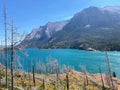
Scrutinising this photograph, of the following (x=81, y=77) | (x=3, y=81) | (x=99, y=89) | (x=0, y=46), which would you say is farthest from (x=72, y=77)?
(x=0, y=46)

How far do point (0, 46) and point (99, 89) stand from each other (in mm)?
71971

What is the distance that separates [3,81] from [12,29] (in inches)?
1204

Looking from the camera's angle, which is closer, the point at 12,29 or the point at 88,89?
the point at 12,29

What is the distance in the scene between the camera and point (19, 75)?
354 ft

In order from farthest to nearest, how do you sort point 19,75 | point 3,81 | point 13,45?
point 19,75 → point 3,81 → point 13,45

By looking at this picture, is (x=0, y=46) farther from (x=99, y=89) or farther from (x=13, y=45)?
(x=99, y=89)

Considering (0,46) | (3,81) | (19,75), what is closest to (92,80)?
(19,75)

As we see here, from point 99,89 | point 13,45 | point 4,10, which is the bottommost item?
point 99,89

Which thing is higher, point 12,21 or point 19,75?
point 12,21

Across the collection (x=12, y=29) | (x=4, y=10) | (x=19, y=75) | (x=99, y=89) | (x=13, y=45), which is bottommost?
(x=99, y=89)

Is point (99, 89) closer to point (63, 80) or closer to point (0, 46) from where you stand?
point (63, 80)

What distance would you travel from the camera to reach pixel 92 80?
13025 centimetres

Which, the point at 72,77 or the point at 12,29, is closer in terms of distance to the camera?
the point at 12,29

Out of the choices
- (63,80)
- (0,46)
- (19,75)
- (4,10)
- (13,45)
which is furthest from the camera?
(63,80)
